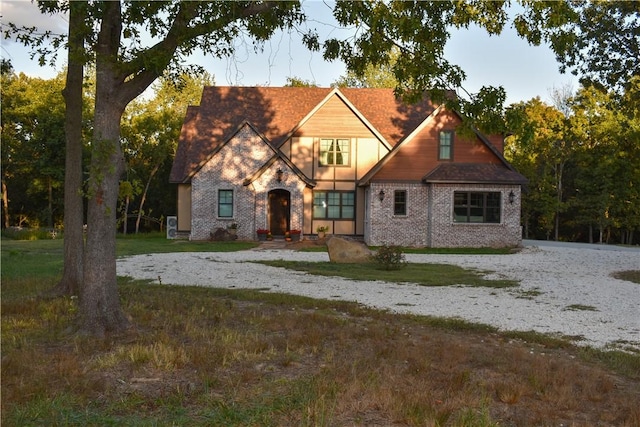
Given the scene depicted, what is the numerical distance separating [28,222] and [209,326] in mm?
45149

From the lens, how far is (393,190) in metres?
27.6

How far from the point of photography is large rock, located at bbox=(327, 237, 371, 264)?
18734mm

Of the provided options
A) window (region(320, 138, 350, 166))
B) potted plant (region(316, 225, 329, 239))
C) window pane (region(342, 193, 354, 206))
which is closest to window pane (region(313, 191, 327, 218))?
potted plant (region(316, 225, 329, 239))

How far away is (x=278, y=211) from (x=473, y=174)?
391 inches

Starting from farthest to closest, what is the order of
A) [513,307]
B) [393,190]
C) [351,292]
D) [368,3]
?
[393,190], [351,292], [513,307], [368,3]

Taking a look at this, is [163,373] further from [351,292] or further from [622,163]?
[622,163]

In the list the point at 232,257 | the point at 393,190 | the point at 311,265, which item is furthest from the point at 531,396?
the point at 393,190

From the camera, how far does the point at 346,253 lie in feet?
61.7

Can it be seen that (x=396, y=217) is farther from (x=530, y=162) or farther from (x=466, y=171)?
(x=530, y=162)

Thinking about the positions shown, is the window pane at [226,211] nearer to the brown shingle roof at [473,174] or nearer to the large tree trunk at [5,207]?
the brown shingle roof at [473,174]

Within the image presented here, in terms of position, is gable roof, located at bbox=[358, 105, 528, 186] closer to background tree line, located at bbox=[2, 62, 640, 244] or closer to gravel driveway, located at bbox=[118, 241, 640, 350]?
gravel driveway, located at bbox=[118, 241, 640, 350]

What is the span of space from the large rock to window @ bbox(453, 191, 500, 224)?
383 inches

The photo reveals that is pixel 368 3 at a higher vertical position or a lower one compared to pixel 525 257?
higher

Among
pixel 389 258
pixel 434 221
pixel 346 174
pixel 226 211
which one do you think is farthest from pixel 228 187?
pixel 389 258
